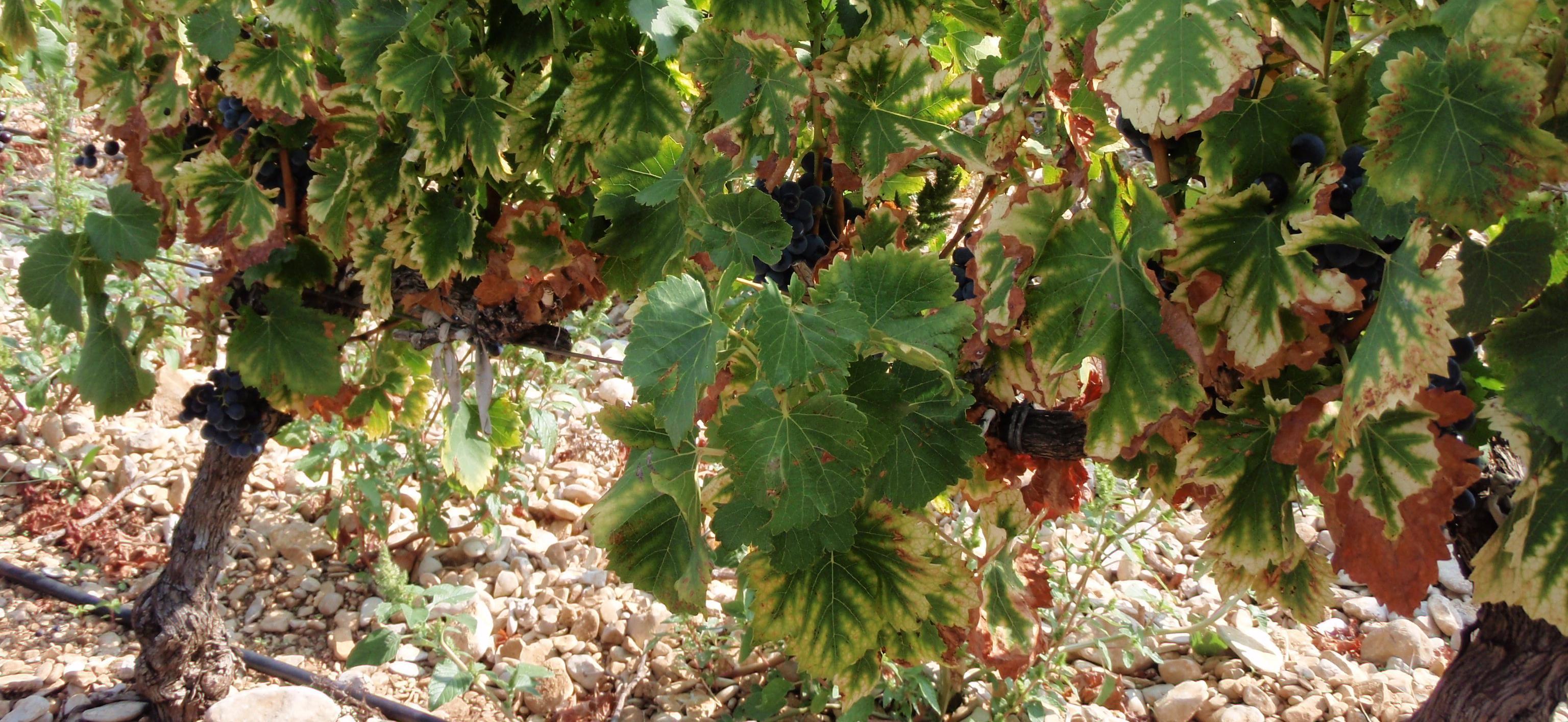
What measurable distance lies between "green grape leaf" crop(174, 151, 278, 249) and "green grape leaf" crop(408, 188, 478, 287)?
274 mm

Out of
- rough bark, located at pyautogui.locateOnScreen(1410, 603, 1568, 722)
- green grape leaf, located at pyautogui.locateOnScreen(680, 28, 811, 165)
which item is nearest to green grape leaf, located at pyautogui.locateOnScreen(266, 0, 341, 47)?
green grape leaf, located at pyautogui.locateOnScreen(680, 28, 811, 165)

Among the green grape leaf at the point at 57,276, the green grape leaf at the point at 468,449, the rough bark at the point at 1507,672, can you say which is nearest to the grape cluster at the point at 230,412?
the green grape leaf at the point at 57,276

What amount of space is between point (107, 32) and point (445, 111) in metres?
0.71

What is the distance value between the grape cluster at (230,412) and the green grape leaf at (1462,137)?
1799mm

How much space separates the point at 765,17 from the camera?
107 cm

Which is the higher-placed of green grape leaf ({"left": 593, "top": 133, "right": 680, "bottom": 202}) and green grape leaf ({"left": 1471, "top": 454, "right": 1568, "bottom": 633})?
green grape leaf ({"left": 593, "top": 133, "right": 680, "bottom": 202})

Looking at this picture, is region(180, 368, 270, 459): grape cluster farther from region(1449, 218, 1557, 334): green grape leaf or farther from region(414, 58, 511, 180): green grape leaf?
region(1449, 218, 1557, 334): green grape leaf

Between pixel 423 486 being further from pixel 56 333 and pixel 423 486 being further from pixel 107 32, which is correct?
pixel 107 32

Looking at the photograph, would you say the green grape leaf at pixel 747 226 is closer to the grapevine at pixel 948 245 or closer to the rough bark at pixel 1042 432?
the grapevine at pixel 948 245

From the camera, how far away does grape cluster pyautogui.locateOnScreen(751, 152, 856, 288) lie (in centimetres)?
116

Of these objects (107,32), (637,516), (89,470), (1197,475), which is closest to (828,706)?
(637,516)

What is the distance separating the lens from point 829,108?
1087mm

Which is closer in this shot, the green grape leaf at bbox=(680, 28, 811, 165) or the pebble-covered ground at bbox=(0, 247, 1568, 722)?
the green grape leaf at bbox=(680, 28, 811, 165)

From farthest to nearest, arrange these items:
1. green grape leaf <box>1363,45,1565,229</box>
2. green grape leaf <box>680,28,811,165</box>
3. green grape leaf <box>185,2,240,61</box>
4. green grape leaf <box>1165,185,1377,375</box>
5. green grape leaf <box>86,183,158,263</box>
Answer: green grape leaf <box>86,183,158,263</box> → green grape leaf <box>185,2,240,61</box> → green grape leaf <box>680,28,811,165</box> → green grape leaf <box>1165,185,1377,375</box> → green grape leaf <box>1363,45,1565,229</box>
